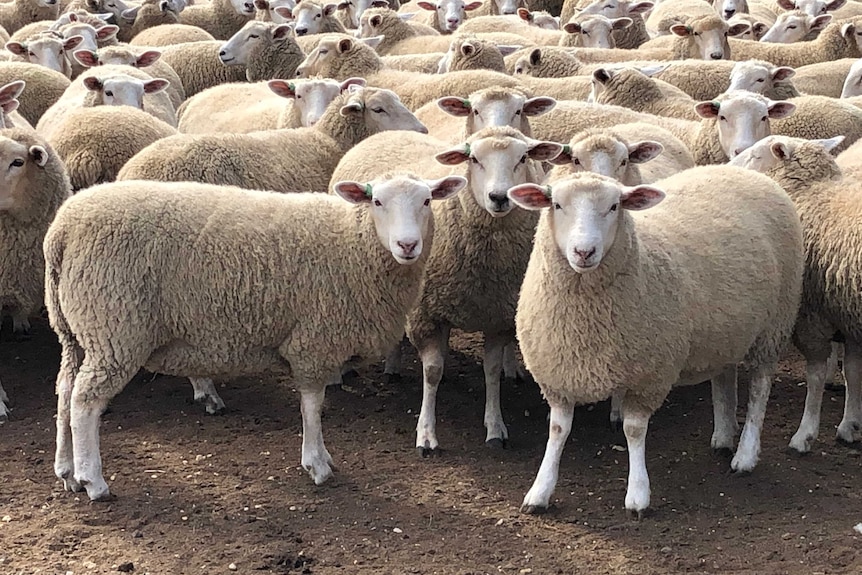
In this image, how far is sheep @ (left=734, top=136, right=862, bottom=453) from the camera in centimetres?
564

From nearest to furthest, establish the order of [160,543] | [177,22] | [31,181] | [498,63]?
[160,543]
[31,181]
[498,63]
[177,22]

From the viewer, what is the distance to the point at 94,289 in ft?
16.6

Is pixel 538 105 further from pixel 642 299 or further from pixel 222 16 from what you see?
pixel 222 16

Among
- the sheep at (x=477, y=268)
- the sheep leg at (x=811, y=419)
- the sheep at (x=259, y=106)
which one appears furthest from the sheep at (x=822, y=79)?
the sheep at (x=477, y=268)

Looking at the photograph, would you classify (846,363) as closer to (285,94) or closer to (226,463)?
(226,463)

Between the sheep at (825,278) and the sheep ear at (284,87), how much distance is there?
11.5 ft

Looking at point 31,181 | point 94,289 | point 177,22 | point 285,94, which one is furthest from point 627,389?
point 177,22

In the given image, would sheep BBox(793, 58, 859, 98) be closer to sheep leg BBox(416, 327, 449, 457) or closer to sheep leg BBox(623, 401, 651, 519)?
sheep leg BBox(416, 327, 449, 457)

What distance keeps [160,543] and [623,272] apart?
2.23 metres

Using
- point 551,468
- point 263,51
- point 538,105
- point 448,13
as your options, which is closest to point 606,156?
point 538,105

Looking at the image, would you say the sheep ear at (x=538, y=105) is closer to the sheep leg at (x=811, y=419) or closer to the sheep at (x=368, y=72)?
the sheep at (x=368, y=72)

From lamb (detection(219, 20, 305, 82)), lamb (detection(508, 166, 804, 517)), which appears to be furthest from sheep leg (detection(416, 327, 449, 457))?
lamb (detection(219, 20, 305, 82))

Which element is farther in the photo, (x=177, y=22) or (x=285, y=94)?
(x=177, y=22)

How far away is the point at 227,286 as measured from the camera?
5.22 m
